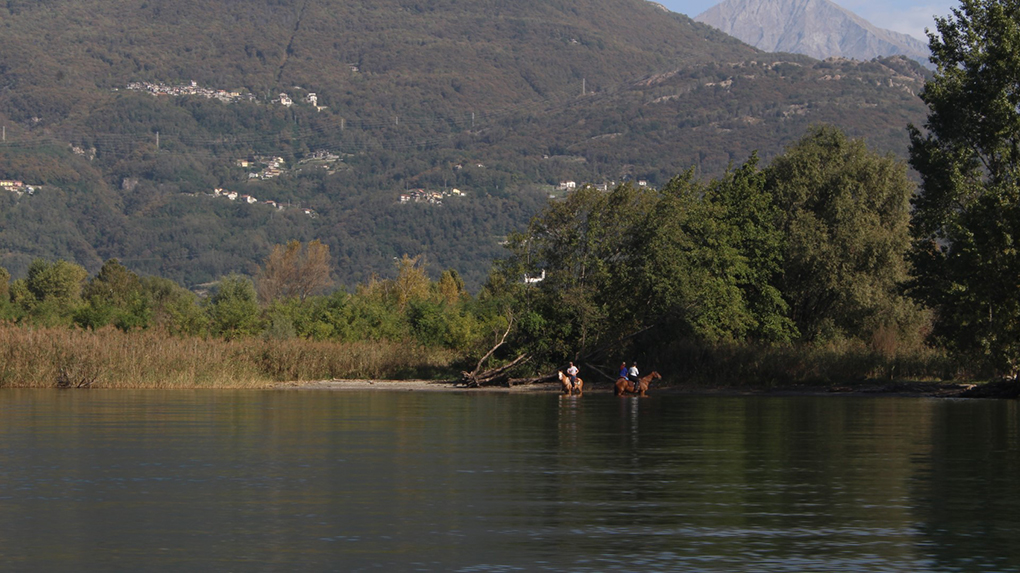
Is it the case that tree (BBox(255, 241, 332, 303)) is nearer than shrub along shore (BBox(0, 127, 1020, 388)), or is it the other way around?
shrub along shore (BBox(0, 127, 1020, 388))

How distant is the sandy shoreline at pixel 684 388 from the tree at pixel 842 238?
9.94 meters

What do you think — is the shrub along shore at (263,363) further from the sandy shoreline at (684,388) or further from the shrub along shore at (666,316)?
the sandy shoreline at (684,388)

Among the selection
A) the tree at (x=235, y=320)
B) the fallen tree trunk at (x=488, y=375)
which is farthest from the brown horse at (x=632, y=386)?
the tree at (x=235, y=320)

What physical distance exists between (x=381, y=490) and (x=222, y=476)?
306cm

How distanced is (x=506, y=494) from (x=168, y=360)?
122ft

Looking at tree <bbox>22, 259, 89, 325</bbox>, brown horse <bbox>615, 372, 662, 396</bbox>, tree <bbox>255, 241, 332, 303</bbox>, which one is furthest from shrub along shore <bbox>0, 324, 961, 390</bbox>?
tree <bbox>255, 241, 332, 303</bbox>

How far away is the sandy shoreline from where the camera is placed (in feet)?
157

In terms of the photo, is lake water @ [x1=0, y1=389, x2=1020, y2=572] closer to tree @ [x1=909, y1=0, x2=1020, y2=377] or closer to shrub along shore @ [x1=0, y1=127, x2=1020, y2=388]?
tree @ [x1=909, y1=0, x2=1020, y2=377]

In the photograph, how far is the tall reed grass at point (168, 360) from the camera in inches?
1937

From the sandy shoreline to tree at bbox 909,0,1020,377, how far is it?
2.33 metres

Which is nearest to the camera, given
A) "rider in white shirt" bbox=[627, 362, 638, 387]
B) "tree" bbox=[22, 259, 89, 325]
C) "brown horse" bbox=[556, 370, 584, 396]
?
"brown horse" bbox=[556, 370, 584, 396]

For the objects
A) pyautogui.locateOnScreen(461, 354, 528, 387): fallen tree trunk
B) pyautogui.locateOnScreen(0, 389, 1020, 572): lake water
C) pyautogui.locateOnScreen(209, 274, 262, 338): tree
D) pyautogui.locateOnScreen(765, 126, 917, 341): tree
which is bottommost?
pyautogui.locateOnScreen(0, 389, 1020, 572): lake water

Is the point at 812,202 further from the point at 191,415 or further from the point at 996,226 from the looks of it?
the point at 191,415

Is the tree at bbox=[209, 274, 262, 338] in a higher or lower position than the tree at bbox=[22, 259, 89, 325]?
lower
